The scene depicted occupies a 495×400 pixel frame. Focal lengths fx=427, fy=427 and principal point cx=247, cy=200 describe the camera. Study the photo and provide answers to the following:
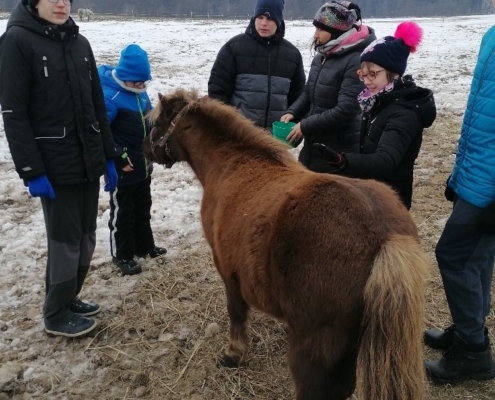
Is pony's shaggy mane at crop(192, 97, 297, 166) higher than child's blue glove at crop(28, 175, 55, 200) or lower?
higher

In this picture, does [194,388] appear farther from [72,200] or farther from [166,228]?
[166,228]

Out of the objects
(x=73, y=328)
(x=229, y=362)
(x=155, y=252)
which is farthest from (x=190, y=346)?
(x=155, y=252)

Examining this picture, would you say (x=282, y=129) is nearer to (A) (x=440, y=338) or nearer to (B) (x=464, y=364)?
(A) (x=440, y=338)

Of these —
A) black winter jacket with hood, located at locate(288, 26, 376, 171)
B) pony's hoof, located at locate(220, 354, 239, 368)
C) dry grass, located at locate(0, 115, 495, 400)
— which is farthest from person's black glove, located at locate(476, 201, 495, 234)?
pony's hoof, located at locate(220, 354, 239, 368)

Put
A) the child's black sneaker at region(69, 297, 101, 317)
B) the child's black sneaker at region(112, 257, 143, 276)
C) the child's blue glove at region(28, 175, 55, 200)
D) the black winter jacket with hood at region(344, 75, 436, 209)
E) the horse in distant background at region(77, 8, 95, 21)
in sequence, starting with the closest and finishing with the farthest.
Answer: the black winter jacket with hood at region(344, 75, 436, 209)
the child's blue glove at region(28, 175, 55, 200)
the child's black sneaker at region(69, 297, 101, 317)
the child's black sneaker at region(112, 257, 143, 276)
the horse in distant background at region(77, 8, 95, 21)

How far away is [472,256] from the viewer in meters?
2.50

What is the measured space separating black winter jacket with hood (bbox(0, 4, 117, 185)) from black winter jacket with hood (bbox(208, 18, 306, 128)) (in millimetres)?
1213

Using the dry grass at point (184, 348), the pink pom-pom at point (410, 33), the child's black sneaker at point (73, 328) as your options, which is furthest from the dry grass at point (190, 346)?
the pink pom-pom at point (410, 33)

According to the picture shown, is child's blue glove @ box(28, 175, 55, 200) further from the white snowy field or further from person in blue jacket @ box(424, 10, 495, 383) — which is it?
person in blue jacket @ box(424, 10, 495, 383)

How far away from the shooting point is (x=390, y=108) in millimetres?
2551

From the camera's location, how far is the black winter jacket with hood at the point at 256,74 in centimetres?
370

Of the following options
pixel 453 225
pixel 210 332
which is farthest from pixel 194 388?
pixel 453 225

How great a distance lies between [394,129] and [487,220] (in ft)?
2.31

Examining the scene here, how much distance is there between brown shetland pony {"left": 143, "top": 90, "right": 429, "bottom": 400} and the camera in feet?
5.53
